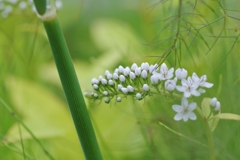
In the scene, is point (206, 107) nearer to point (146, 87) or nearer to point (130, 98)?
point (146, 87)

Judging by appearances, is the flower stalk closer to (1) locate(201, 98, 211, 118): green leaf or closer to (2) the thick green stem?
(2) the thick green stem


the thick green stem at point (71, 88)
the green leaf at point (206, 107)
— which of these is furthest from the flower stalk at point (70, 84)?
the green leaf at point (206, 107)

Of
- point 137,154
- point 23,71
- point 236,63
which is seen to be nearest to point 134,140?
point 137,154

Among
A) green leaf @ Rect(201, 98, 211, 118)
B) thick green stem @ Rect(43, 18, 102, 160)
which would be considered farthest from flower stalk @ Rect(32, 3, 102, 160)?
green leaf @ Rect(201, 98, 211, 118)

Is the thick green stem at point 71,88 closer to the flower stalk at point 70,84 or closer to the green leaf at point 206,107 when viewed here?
the flower stalk at point 70,84

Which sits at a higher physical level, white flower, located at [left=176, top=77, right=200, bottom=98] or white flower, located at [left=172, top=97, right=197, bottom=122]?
white flower, located at [left=176, top=77, right=200, bottom=98]

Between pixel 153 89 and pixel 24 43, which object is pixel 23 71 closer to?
pixel 24 43

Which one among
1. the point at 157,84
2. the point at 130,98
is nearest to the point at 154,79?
the point at 157,84
